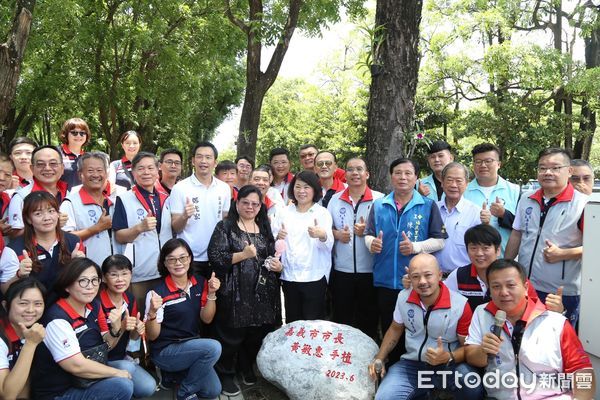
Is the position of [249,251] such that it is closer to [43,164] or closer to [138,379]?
[138,379]

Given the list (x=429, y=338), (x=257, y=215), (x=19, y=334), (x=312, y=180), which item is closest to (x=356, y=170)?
(x=312, y=180)

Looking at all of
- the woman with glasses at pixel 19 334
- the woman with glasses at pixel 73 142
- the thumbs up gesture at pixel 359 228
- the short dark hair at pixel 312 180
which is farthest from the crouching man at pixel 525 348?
the woman with glasses at pixel 73 142

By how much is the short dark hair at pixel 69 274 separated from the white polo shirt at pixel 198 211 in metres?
1.11

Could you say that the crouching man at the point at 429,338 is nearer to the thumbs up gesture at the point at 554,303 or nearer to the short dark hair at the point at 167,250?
the thumbs up gesture at the point at 554,303

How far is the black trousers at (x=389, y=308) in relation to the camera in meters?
4.28

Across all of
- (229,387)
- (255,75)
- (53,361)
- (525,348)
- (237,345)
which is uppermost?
(255,75)

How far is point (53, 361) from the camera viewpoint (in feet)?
11.0

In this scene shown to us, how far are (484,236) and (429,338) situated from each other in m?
0.88

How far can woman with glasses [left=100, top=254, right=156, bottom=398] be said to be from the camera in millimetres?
3664

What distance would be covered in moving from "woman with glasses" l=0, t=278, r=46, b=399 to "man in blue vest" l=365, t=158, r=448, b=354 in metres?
2.59

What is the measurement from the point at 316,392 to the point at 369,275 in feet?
3.92

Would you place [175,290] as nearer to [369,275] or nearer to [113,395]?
[113,395]

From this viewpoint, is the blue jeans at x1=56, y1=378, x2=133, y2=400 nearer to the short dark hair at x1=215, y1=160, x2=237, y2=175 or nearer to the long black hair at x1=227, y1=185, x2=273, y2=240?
the long black hair at x1=227, y1=185, x2=273, y2=240

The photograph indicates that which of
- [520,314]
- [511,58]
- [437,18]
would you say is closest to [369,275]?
[520,314]
